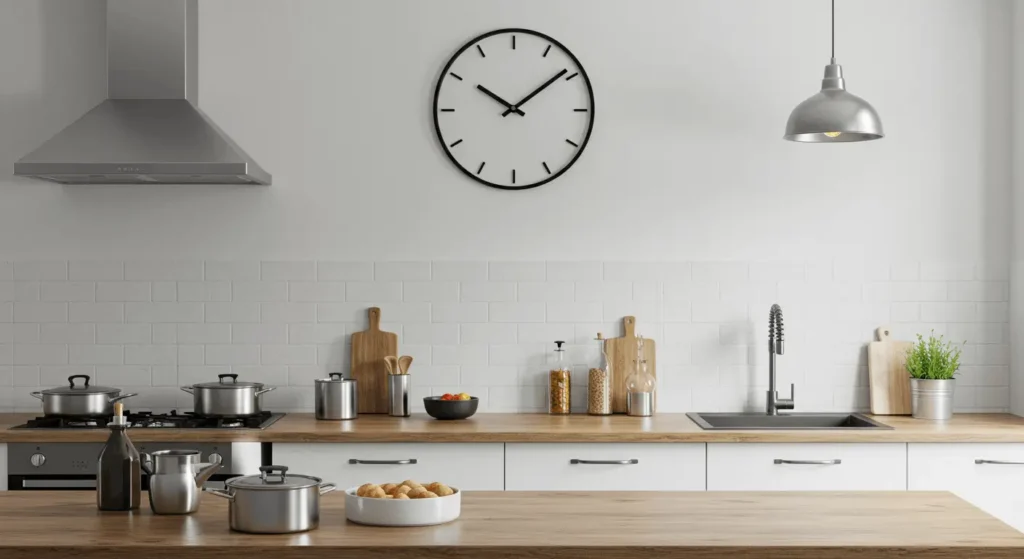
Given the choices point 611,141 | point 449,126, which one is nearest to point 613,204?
point 611,141

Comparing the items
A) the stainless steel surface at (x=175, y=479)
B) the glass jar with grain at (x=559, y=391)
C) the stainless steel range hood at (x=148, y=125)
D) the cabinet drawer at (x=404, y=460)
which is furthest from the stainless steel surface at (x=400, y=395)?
the stainless steel surface at (x=175, y=479)

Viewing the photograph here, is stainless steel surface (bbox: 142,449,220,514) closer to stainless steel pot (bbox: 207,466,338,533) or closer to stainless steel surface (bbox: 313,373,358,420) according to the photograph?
stainless steel pot (bbox: 207,466,338,533)

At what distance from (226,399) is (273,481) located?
185cm

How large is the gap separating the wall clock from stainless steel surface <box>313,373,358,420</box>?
1.14 metres

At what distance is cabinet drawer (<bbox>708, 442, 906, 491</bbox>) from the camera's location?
159 inches

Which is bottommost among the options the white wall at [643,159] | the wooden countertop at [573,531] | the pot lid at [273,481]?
the wooden countertop at [573,531]

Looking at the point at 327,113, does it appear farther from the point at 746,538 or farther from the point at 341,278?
the point at 746,538

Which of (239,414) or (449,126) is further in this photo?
(449,126)

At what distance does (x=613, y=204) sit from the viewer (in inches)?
187

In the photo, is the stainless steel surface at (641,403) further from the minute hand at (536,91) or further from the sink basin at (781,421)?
the minute hand at (536,91)

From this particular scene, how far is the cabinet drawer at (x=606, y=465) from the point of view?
4.05m

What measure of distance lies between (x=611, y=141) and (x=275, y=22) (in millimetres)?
1655

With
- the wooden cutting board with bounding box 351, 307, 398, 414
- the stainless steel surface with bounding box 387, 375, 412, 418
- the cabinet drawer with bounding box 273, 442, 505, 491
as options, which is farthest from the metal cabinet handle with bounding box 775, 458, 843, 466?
the wooden cutting board with bounding box 351, 307, 398, 414

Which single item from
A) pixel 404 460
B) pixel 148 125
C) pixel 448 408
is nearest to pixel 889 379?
pixel 448 408
